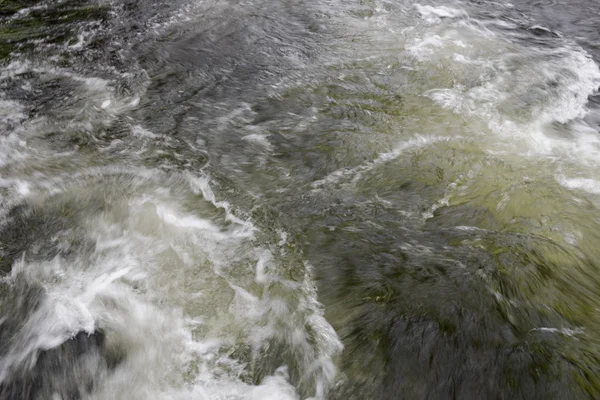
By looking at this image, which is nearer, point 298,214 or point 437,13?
point 298,214

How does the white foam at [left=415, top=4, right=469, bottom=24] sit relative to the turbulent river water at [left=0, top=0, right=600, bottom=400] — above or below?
above

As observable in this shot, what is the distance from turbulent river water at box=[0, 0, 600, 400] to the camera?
2852 millimetres

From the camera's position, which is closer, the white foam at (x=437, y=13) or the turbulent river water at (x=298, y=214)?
the turbulent river water at (x=298, y=214)

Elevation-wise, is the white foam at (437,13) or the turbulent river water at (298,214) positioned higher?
the white foam at (437,13)

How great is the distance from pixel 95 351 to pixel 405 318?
7.07ft

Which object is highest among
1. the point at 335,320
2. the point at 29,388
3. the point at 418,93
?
the point at 418,93

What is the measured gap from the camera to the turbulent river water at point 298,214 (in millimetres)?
2852

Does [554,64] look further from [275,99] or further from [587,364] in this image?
[587,364]

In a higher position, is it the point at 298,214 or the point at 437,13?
the point at 437,13

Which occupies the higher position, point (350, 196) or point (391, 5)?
point (391, 5)

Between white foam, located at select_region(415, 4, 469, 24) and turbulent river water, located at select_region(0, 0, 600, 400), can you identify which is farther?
white foam, located at select_region(415, 4, 469, 24)

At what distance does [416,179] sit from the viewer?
4.05 m

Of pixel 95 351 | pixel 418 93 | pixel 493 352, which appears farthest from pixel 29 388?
pixel 418 93

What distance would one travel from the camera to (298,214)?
375 centimetres
